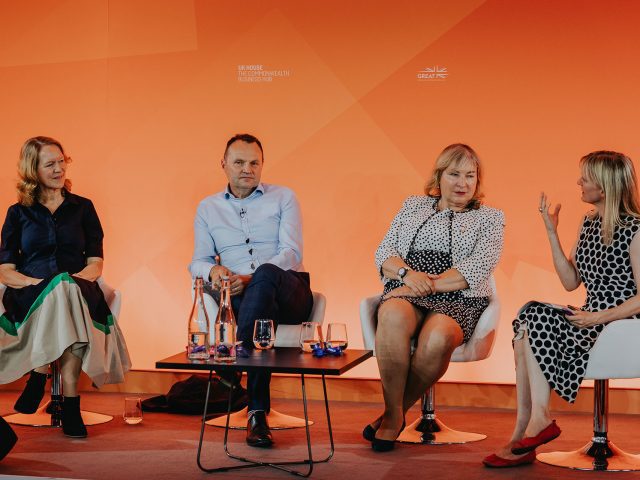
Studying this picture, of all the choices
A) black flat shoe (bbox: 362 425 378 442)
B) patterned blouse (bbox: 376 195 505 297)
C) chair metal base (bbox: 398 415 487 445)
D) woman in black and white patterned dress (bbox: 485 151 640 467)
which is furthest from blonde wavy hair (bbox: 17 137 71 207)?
woman in black and white patterned dress (bbox: 485 151 640 467)

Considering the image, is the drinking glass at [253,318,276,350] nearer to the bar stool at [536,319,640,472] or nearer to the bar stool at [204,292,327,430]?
the bar stool at [204,292,327,430]

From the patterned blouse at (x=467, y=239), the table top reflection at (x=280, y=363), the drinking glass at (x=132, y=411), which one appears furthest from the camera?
the drinking glass at (x=132, y=411)

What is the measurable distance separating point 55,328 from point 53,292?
17 cm

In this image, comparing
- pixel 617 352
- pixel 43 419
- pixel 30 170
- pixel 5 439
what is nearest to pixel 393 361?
pixel 617 352

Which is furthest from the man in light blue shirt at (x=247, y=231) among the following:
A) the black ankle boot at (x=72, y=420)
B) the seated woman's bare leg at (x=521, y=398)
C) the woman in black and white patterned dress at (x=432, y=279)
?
the seated woman's bare leg at (x=521, y=398)

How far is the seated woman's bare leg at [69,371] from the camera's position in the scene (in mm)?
4355

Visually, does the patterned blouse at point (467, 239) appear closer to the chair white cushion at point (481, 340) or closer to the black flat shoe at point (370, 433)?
the chair white cushion at point (481, 340)

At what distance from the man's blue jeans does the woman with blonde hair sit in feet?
2.13

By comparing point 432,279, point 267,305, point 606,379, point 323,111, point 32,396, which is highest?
point 323,111

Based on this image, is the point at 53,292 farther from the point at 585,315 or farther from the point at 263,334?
the point at 585,315

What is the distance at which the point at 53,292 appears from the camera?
4430 millimetres

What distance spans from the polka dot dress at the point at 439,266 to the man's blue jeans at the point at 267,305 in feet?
1.54

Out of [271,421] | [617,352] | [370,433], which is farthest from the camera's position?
[271,421]

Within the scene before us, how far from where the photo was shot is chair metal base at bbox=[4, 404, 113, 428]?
15.2ft
